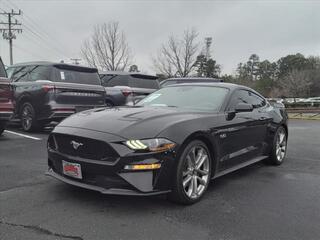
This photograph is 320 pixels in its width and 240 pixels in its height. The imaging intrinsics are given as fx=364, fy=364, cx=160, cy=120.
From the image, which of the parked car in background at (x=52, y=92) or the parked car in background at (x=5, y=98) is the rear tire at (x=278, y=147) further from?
the parked car in background at (x=5, y=98)

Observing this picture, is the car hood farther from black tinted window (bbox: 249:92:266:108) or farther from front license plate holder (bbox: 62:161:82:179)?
black tinted window (bbox: 249:92:266:108)

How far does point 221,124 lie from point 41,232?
2.56m

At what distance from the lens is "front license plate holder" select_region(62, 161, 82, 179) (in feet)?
12.8

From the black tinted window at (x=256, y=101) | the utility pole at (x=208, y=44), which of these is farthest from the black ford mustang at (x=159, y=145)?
the utility pole at (x=208, y=44)

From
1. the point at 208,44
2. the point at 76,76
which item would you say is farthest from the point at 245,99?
the point at 208,44

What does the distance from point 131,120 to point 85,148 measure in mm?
600

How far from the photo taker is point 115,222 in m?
3.51

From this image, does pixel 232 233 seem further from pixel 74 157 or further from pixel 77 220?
pixel 74 157

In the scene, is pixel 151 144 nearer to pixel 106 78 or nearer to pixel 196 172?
pixel 196 172

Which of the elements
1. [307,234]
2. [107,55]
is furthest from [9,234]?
[107,55]

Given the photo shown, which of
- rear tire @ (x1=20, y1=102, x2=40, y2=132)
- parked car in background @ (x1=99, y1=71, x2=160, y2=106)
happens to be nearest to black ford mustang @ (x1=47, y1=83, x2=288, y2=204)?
rear tire @ (x1=20, y1=102, x2=40, y2=132)

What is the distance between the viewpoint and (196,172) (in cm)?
428

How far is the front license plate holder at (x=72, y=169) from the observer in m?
3.91

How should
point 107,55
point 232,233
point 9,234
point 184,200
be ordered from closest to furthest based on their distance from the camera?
point 9,234, point 232,233, point 184,200, point 107,55
